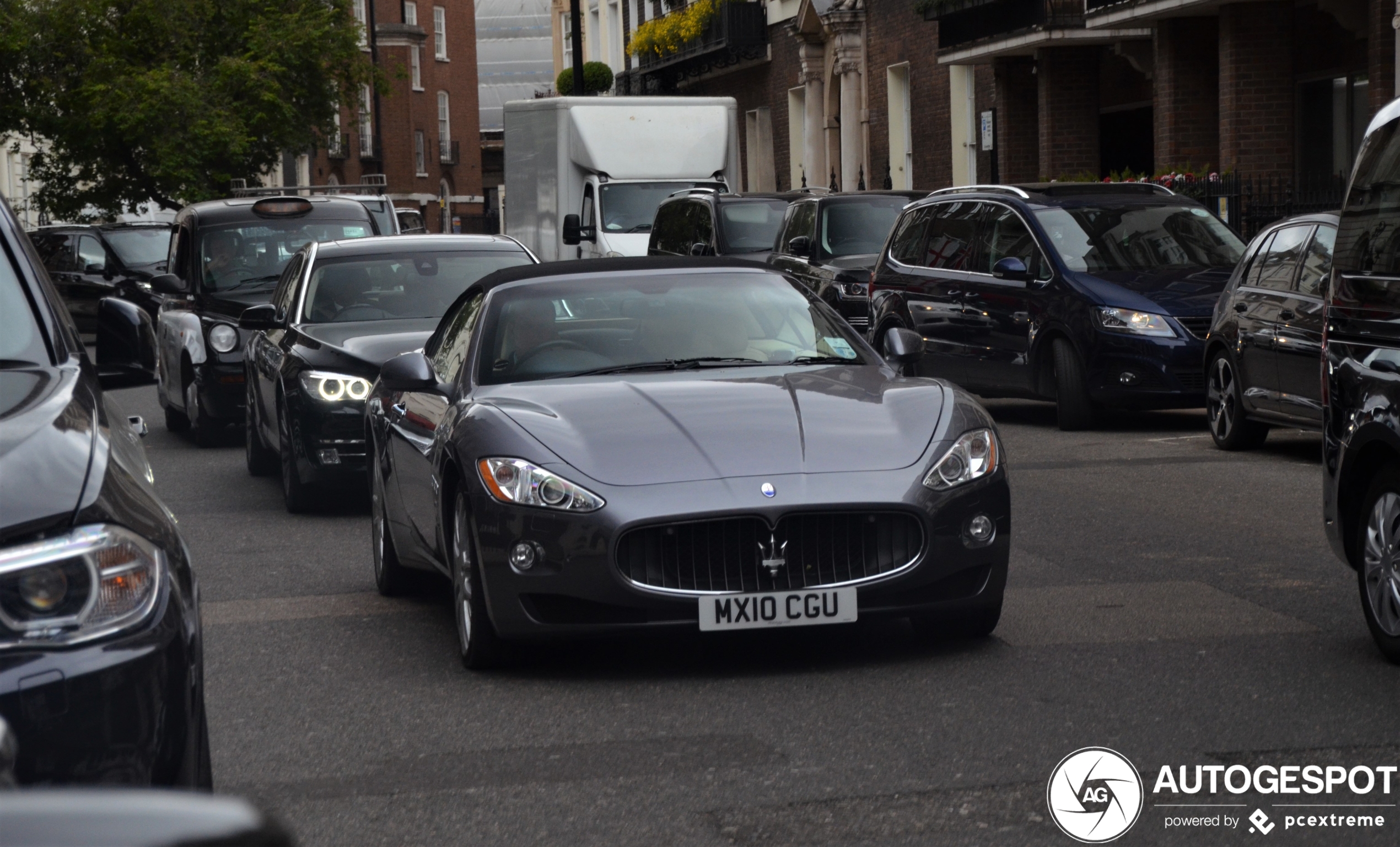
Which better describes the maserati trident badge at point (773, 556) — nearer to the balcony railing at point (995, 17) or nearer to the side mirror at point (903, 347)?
the side mirror at point (903, 347)

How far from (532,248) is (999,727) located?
2389 cm

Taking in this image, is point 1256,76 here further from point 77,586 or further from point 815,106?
point 77,586

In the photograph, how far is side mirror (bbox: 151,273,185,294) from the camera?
1524 centimetres

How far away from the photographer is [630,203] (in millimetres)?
27047

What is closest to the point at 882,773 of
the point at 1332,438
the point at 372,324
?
the point at 1332,438

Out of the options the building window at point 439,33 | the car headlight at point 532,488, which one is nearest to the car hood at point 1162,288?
the car headlight at point 532,488

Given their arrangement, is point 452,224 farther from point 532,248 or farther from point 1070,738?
point 1070,738


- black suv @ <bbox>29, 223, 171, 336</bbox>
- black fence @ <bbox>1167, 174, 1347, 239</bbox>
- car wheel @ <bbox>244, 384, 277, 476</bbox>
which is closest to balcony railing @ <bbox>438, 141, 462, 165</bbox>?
black suv @ <bbox>29, 223, 171, 336</bbox>

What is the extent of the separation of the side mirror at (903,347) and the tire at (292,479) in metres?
4.35

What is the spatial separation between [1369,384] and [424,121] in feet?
277

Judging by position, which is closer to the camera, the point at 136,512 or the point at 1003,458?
the point at 136,512

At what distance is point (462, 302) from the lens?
331 inches

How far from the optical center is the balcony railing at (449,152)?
8969 cm

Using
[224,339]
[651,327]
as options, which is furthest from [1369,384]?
[224,339]
